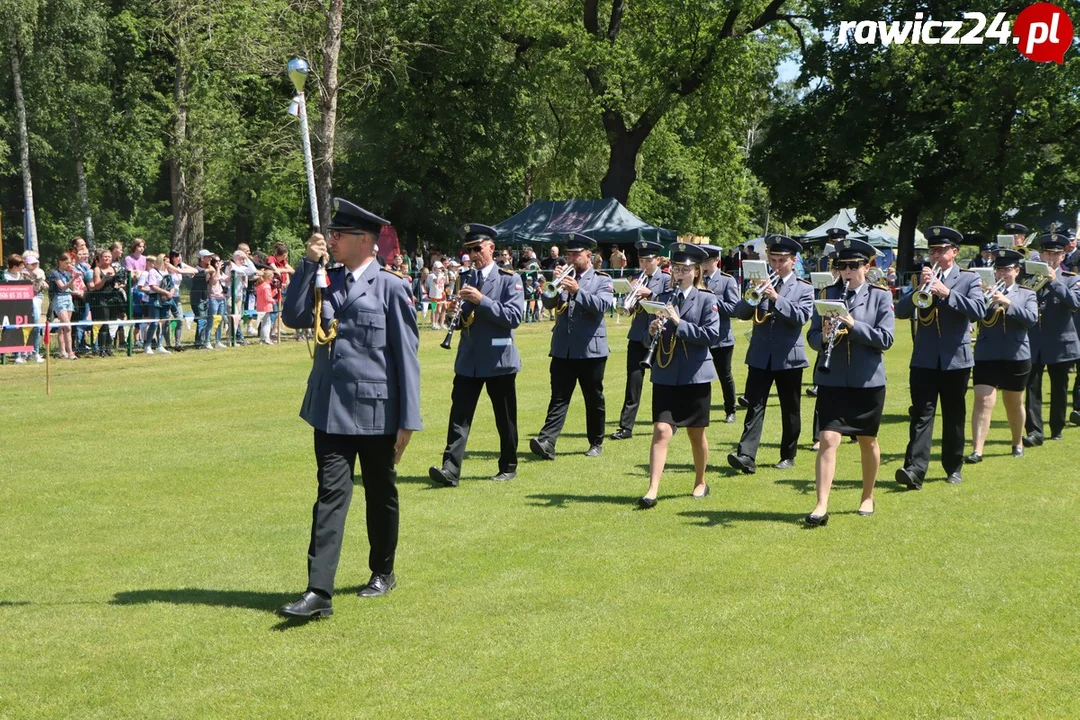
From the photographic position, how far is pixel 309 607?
6879 millimetres

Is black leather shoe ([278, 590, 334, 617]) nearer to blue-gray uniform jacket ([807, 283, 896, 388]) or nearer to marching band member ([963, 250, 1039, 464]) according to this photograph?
blue-gray uniform jacket ([807, 283, 896, 388])

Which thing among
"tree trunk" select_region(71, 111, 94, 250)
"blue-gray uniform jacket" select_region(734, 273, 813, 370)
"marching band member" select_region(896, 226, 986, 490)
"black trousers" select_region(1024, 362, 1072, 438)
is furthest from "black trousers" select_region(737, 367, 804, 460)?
"tree trunk" select_region(71, 111, 94, 250)

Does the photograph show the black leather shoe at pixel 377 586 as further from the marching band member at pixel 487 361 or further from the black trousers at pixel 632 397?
the black trousers at pixel 632 397

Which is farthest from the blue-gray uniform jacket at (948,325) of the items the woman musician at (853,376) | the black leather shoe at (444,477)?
the black leather shoe at (444,477)

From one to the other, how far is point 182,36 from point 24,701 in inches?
1263

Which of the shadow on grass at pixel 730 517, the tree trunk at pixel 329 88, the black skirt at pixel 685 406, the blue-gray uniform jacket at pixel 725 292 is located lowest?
the shadow on grass at pixel 730 517

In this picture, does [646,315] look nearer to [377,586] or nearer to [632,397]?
[632,397]

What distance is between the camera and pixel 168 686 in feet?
19.5

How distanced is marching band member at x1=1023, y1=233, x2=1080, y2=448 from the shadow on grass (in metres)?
→ 4.92

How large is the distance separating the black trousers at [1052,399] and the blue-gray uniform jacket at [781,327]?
318 centimetres

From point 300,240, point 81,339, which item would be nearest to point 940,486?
point 81,339

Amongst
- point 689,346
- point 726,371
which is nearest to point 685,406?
point 689,346

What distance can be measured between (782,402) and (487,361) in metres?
3.11

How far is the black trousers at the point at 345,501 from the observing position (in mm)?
6949
